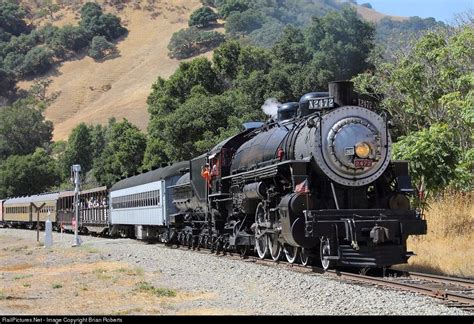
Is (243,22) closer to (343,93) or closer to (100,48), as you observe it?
(100,48)

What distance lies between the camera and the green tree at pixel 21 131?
9956 centimetres

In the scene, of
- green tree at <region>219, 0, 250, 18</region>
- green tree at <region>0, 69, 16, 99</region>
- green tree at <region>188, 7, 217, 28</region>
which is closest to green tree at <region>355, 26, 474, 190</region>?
green tree at <region>219, 0, 250, 18</region>

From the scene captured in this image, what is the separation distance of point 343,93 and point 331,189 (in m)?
2.06

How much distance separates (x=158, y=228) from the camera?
2847 cm

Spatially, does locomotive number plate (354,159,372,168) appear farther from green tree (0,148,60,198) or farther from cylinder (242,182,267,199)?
green tree (0,148,60,198)

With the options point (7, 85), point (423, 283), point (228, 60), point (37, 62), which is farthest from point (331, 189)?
point (7, 85)

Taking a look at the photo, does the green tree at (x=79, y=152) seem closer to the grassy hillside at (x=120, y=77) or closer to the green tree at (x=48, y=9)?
the grassy hillside at (x=120, y=77)

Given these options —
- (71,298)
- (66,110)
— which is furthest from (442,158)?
(66,110)

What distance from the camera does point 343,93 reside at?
45.6ft

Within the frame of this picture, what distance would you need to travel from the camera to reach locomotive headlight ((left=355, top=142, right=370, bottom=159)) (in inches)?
523

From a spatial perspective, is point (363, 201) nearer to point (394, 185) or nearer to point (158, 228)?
point (394, 185)

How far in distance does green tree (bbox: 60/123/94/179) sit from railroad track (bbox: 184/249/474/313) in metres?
75.6

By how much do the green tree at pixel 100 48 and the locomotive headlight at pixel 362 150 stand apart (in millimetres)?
131927

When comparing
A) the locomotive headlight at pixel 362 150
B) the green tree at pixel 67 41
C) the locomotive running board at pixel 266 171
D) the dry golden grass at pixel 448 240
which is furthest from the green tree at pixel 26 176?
the locomotive headlight at pixel 362 150
